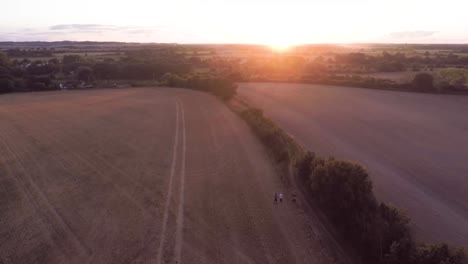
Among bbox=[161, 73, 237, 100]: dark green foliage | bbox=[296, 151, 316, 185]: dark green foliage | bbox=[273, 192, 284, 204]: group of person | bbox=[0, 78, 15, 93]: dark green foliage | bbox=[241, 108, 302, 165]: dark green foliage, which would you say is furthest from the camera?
bbox=[0, 78, 15, 93]: dark green foliage

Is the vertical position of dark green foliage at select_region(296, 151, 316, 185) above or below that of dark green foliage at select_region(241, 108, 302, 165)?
above

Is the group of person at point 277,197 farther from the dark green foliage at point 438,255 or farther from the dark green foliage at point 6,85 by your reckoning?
the dark green foliage at point 6,85

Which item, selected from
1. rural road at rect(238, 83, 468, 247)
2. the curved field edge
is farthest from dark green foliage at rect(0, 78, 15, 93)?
the curved field edge

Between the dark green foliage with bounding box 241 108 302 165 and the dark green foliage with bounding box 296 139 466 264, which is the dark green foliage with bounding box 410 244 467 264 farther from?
the dark green foliage with bounding box 241 108 302 165

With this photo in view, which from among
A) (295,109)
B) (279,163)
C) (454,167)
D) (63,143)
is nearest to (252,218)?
(279,163)

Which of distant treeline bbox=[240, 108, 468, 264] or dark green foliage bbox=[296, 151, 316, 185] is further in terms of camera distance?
dark green foliage bbox=[296, 151, 316, 185]

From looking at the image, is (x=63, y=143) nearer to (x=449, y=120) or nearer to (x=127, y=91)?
(x=127, y=91)

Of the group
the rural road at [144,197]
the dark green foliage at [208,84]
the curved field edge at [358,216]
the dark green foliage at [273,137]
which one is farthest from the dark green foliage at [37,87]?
the curved field edge at [358,216]

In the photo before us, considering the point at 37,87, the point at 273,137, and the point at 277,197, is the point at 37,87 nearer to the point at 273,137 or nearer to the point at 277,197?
the point at 273,137
